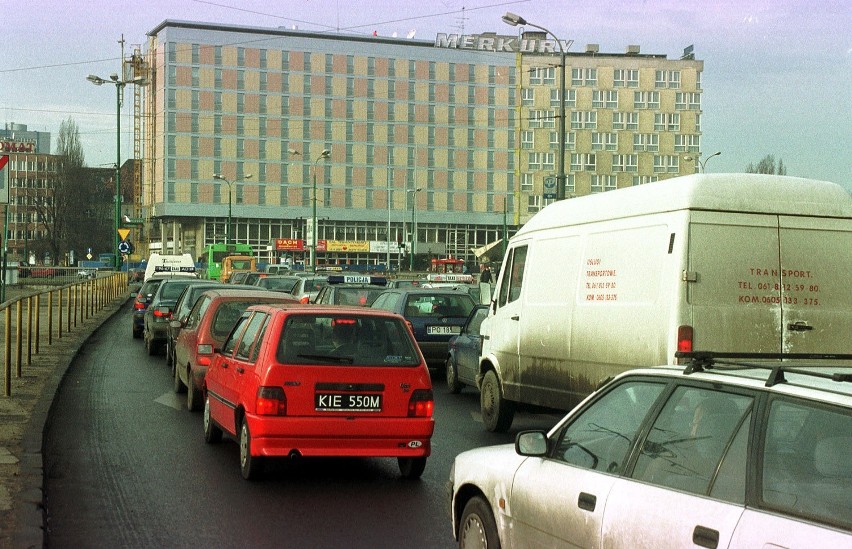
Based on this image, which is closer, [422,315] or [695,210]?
[695,210]

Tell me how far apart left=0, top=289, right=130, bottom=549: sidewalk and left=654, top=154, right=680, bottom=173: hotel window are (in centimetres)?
9874

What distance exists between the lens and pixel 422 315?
18922 mm

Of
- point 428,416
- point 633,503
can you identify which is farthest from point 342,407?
point 633,503

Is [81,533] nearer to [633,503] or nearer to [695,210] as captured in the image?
[633,503]

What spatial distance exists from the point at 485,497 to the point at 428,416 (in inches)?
142

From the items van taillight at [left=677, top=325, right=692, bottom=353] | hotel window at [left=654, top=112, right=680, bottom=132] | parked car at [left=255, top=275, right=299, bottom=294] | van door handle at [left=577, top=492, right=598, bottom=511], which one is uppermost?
hotel window at [left=654, top=112, right=680, bottom=132]

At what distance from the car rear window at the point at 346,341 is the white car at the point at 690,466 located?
369 cm

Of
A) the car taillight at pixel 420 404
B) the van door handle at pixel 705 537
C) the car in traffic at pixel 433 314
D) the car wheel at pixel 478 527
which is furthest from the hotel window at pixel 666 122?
the van door handle at pixel 705 537

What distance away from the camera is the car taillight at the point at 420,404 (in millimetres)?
9172

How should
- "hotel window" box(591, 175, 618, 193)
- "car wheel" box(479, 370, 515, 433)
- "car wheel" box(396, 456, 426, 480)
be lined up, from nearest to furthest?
"car wheel" box(396, 456, 426, 480) → "car wheel" box(479, 370, 515, 433) → "hotel window" box(591, 175, 618, 193)

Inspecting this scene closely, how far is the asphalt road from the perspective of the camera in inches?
281

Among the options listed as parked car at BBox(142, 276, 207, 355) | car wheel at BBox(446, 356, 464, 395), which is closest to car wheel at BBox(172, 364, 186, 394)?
car wheel at BBox(446, 356, 464, 395)

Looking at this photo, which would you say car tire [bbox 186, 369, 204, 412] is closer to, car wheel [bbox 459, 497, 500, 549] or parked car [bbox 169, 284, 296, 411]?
parked car [bbox 169, 284, 296, 411]

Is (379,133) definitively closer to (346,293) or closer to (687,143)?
(687,143)
